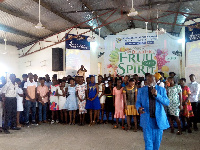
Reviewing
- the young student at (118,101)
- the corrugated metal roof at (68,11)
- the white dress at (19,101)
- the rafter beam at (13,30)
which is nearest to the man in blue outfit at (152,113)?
the young student at (118,101)

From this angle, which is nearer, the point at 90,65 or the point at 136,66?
the point at 136,66

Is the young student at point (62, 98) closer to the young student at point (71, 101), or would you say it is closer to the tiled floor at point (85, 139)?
the young student at point (71, 101)

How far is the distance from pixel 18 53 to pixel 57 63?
4.57 metres

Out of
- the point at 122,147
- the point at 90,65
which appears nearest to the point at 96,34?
the point at 90,65

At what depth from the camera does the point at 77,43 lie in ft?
38.4

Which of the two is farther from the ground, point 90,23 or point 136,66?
point 90,23

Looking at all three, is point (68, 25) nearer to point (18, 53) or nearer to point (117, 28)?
point (117, 28)

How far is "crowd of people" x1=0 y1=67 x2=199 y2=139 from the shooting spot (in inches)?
206

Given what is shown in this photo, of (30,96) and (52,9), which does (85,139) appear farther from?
(52,9)

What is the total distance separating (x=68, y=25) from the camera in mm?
11406

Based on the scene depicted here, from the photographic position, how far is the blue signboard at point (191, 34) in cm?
869

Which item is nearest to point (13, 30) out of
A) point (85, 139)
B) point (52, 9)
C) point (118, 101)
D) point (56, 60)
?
point (56, 60)

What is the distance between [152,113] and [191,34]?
24.2 feet

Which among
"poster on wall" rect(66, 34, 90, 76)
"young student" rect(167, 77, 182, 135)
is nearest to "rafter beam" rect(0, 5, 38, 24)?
"poster on wall" rect(66, 34, 90, 76)
